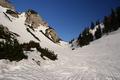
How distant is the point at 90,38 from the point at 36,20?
35434 millimetres

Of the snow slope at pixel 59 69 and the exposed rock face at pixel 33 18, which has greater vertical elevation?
the exposed rock face at pixel 33 18

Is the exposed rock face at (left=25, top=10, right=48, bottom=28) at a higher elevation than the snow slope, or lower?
higher

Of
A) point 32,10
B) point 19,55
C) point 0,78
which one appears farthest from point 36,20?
point 0,78

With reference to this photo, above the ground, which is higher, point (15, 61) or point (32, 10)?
point (32, 10)

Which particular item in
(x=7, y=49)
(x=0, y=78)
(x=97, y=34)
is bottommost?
(x=0, y=78)

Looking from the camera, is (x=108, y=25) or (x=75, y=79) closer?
(x=75, y=79)

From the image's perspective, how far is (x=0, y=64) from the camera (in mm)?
10047

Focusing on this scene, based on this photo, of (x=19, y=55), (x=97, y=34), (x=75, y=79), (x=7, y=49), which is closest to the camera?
(x=75, y=79)

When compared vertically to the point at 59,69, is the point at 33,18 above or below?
above

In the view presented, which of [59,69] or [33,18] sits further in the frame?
[33,18]

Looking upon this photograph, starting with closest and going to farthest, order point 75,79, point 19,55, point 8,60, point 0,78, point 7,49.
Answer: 1. point 0,78
2. point 75,79
3. point 8,60
4. point 7,49
5. point 19,55

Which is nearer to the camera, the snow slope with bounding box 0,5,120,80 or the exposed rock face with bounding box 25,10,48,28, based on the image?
the snow slope with bounding box 0,5,120,80

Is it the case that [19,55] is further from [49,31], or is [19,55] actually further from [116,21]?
[116,21]

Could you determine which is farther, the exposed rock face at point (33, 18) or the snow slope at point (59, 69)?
the exposed rock face at point (33, 18)
